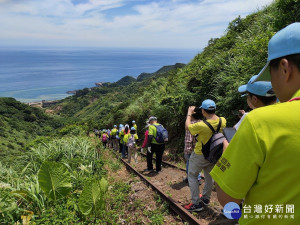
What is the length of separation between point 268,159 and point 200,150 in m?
Answer: 2.99

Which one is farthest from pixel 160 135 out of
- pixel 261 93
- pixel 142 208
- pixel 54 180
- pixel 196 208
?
pixel 261 93

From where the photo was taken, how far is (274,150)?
1005 mm

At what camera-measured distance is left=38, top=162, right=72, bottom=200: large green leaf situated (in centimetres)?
441

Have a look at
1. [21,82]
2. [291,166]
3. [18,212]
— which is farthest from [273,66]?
[21,82]

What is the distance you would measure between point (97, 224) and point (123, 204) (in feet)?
3.98

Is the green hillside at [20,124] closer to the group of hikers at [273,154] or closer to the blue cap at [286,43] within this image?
the group of hikers at [273,154]

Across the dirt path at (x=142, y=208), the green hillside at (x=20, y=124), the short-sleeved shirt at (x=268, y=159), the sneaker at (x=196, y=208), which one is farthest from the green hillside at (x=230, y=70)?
the green hillside at (x=20, y=124)

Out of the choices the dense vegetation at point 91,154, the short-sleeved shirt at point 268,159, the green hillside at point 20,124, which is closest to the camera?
the short-sleeved shirt at point 268,159

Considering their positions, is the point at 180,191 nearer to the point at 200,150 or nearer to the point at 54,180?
the point at 200,150

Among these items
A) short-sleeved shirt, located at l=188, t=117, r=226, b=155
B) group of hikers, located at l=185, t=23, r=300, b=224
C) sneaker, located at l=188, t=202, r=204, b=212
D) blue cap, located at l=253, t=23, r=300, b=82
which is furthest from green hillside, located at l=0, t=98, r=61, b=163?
blue cap, located at l=253, t=23, r=300, b=82

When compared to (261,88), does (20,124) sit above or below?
below

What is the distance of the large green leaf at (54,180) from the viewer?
14.5 ft

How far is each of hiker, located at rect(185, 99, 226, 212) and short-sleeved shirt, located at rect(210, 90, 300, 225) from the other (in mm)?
2444

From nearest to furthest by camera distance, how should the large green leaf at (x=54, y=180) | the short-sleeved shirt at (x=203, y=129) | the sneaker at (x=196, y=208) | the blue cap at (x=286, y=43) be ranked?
the blue cap at (x=286, y=43) → the short-sleeved shirt at (x=203, y=129) → the sneaker at (x=196, y=208) → the large green leaf at (x=54, y=180)
